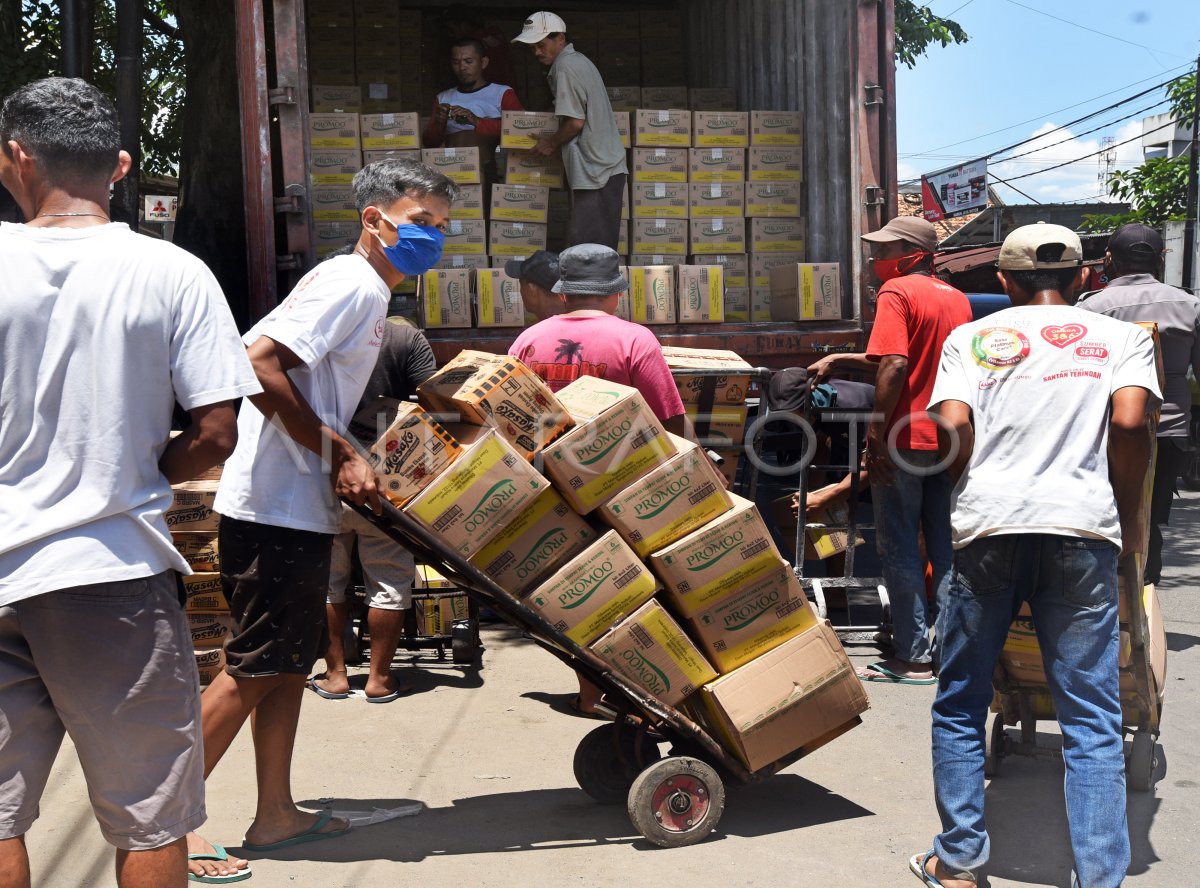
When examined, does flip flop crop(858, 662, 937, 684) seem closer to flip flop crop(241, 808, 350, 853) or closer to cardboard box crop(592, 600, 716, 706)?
cardboard box crop(592, 600, 716, 706)

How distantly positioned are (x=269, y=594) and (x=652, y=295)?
4373mm

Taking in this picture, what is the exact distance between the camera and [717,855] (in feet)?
12.7

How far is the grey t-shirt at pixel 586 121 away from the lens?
7984 millimetres

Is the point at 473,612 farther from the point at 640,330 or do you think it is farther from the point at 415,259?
the point at 415,259

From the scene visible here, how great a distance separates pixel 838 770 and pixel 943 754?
3.67 ft

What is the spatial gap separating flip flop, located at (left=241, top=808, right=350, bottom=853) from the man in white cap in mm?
4752

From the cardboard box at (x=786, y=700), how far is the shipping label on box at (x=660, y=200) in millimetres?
4878

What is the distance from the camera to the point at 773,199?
8.49m

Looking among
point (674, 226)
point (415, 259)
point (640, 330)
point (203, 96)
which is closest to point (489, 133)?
point (674, 226)

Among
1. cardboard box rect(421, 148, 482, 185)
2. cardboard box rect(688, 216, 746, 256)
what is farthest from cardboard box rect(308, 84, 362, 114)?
cardboard box rect(688, 216, 746, 256)

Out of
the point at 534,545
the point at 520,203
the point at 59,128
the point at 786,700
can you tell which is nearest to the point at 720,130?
the point at 520,203

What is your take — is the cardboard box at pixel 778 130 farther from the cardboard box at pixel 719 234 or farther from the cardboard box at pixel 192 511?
the cardboard box at pixel 192 511

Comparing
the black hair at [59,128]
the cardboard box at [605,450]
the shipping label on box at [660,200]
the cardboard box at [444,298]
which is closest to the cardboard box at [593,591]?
the cardboard box at [605,450]

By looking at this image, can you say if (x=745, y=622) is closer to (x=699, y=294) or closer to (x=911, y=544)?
(x=911, y=544)
